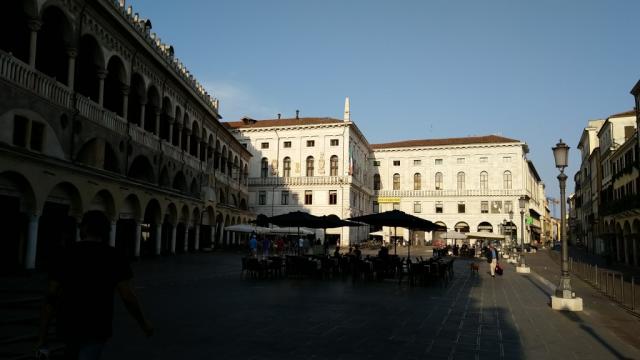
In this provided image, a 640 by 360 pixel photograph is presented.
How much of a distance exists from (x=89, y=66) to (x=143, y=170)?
311 inches

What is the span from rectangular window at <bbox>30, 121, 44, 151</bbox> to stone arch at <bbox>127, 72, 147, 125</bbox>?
9.00m

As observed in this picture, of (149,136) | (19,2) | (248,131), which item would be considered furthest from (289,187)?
(19,2)

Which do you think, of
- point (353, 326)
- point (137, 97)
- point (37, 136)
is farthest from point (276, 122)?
point (353, 326)

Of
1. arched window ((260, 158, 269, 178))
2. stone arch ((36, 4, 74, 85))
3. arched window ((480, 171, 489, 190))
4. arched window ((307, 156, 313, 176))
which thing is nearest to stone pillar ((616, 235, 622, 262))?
arched window ((480, 171, 489, 190))

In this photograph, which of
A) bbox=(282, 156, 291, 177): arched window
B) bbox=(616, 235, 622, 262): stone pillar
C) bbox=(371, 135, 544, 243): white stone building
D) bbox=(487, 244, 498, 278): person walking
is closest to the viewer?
bbox=(487, 244, 498, 278): person walking

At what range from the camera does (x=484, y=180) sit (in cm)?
7038

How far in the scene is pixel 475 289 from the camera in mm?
16703

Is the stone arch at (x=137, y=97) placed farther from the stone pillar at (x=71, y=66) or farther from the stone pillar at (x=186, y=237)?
the stone pillar at (x=186, y=237)

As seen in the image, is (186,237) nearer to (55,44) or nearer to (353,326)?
(55,44)

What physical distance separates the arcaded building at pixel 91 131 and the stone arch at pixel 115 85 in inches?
2.0

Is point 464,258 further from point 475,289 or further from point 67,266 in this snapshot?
point 67,266

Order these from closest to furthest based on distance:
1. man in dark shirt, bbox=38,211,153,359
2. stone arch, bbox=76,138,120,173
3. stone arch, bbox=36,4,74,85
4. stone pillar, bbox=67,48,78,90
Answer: man in dark shirt, bbox=38,211,153,359 < stone arch, bbox=36,4,74,85 < stone pillar, bbox=67,48,78,90 < stone arch, bbox=76,138,120,173

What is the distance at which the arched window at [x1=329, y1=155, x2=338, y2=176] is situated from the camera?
62.7 m

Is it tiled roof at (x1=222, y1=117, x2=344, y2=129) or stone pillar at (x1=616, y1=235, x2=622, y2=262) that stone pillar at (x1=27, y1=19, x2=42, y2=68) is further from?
tiled roof at (x1=222, y1=117, x2=344, y2=129)
